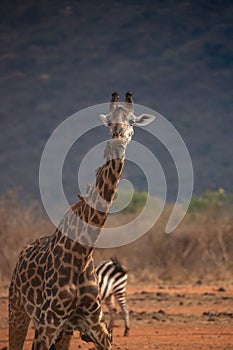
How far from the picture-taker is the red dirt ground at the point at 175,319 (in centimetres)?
1059

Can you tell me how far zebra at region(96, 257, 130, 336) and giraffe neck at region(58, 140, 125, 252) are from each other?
5.69m

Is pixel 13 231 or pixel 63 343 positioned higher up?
pixel 13 231

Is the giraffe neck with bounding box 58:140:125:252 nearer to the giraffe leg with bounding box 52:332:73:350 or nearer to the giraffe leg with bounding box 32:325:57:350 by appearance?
the giraffe leg with bounding box 32:325:57:350

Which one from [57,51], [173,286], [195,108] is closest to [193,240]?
[173,286]

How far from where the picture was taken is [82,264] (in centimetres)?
739

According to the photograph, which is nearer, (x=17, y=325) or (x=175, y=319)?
(x=17, y=325)

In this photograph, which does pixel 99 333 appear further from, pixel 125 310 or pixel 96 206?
pixel 125 310

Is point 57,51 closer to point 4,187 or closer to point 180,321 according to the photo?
point 4,187

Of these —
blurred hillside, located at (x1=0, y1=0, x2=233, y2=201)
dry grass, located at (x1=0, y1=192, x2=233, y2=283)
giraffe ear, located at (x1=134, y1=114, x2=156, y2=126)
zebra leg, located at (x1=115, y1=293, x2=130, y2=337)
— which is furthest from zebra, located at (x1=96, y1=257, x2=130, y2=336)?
blurred hillside, located at (x1=0, y1=0, x2=233, y2=201)

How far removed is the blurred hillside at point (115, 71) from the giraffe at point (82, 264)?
119ft

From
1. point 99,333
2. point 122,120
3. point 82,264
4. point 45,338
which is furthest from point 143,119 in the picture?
point 45,338

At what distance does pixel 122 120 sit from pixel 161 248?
13793 millimetres

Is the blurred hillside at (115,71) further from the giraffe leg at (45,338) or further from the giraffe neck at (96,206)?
the giraffe leg at (45,338)

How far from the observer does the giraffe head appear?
6.88 metres
